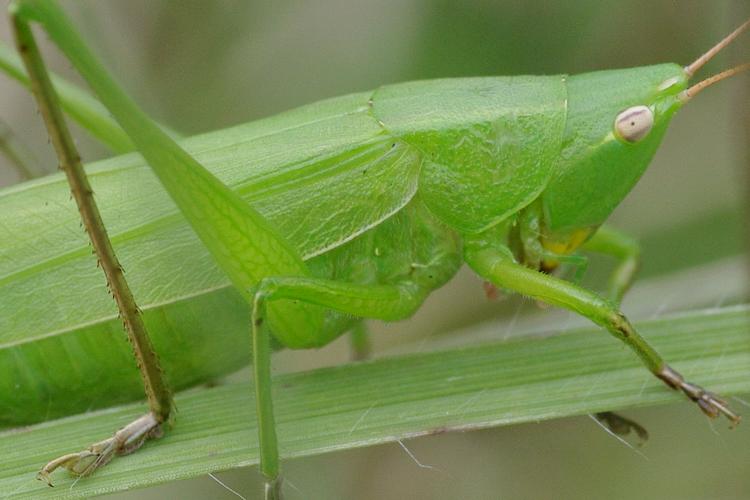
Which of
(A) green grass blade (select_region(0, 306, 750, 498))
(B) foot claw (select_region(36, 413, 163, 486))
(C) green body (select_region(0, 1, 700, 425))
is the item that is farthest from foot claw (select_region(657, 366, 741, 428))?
(B) foot claw (select_region(36, 413, 163, 486))

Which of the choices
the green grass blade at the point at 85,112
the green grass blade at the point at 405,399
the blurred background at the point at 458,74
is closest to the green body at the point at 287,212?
the green grass blade at the point at 405,399

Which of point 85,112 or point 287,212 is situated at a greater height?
point 85,112

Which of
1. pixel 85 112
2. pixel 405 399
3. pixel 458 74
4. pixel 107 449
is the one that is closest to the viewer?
pixel 107 449

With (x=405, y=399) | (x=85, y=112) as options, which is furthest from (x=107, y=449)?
(x=85, y=112)

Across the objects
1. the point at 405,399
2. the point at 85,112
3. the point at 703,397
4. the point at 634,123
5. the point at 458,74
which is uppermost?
the point at 458,74

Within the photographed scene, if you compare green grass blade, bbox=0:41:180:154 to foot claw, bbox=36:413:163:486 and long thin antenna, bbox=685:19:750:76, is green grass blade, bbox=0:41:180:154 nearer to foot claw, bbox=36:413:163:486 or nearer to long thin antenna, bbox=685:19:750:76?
foot claw, bbox=36:413:163:486

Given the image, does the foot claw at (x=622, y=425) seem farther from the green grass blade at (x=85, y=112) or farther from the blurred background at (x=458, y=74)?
the green grass blade at (x=85, y=112)

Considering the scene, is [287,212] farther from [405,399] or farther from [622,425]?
[622,425]
